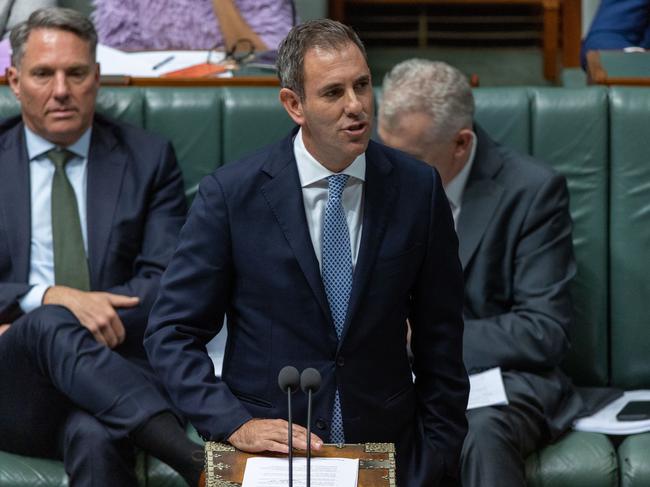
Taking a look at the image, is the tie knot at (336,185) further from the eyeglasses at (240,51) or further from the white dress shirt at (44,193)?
the eyeglasses at (240,51)

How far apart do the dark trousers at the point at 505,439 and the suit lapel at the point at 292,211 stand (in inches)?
25.8

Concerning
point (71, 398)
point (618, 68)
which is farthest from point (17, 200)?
point (618, 68)

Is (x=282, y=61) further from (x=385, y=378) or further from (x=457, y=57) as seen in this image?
(x=457, y=57)

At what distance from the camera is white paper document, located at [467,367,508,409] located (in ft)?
9.68

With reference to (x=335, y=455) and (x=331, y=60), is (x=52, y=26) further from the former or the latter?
(x=335, y=455)

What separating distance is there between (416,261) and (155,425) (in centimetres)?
77

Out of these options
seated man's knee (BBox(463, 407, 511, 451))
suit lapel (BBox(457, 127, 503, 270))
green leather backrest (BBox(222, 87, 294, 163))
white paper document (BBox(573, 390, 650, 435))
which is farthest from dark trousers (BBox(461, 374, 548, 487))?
green leather backrest (BBox(222, 87, 294, 163))

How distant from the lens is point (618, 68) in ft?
11.8

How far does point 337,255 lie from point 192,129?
117 centimetres

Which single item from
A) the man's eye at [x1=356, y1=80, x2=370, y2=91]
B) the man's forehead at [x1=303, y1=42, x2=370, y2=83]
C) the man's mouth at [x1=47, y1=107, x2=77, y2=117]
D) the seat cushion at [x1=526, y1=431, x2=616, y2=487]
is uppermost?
the man's forehead at [x1=303, y1=42, x2=370, y2=83]

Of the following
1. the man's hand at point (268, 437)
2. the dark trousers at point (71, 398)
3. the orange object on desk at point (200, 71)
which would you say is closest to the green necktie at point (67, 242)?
the dark trousers at point (71, 398)

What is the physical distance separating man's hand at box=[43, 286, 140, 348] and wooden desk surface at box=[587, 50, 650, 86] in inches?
48.8

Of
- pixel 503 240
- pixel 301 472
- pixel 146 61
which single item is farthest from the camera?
pixel 146 61

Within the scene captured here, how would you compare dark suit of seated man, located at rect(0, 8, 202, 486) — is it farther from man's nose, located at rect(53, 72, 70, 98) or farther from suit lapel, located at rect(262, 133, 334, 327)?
suit lapel, located at rect(262, 133, 334, 327)
